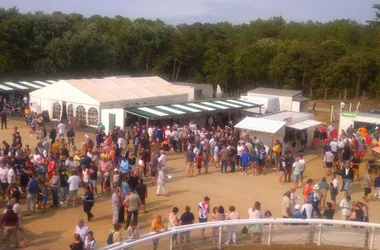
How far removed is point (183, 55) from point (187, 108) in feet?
103

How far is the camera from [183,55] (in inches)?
2154

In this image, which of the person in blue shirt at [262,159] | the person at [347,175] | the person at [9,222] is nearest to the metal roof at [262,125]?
the person in blue shirt at [262,159]

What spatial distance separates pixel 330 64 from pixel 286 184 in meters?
32.9

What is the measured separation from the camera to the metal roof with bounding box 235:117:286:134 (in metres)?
18.7

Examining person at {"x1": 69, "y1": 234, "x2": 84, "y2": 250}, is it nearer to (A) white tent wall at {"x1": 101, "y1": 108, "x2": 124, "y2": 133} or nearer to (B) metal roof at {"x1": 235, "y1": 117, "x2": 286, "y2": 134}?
(B) metal roof at {"x1": 235, "y1": 117, "x2": 286, "y2": 134}

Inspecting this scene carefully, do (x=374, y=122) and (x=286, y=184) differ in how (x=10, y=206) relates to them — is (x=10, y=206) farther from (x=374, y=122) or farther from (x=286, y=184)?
(x=374, y=122)

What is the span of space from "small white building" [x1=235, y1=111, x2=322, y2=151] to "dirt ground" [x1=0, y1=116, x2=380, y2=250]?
1623 mm

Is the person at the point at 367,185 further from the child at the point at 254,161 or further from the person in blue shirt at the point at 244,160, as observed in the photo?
the person in blue shirt at the point at 244,160

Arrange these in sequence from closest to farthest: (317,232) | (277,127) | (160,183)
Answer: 1. (317,232)
2. (160,183)
3. (277,127)

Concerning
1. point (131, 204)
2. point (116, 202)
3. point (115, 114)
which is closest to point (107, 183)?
point (116, 202)

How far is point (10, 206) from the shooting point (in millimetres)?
9297

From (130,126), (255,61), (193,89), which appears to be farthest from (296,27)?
(130,126)

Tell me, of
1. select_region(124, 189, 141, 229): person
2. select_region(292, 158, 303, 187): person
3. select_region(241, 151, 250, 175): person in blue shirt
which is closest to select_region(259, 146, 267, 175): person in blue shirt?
→ select_region(241, 151, 250, 175): person in blue shirt

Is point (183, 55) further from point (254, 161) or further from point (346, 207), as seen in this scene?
point (346, 207)
